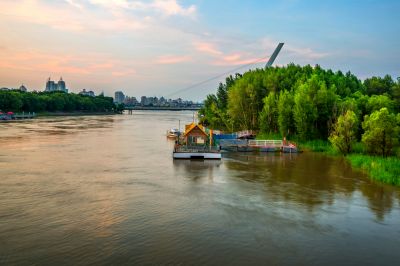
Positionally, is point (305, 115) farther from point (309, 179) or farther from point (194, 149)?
point (309, 179)

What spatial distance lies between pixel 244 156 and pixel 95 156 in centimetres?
1781

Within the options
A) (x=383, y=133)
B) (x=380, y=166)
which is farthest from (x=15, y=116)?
(x=380, y=166)

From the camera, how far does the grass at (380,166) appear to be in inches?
1196

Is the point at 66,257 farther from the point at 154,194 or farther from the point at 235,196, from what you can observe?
the point at 235,196

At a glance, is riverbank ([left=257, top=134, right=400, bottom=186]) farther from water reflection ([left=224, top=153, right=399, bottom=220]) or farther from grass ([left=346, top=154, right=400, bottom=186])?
water reflection ([left=224, top=153, right=399, bottom=220])

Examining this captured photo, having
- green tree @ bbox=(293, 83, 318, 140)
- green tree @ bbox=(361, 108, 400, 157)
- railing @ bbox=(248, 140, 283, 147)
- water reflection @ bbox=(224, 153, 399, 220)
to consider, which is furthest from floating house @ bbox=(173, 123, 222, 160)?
green tree @ bbox=(361, 108, 400, 157)

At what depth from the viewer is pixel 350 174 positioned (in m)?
34.3

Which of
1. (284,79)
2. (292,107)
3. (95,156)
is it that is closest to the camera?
(95,156)

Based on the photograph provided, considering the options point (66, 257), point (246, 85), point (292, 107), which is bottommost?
point (66, 257)

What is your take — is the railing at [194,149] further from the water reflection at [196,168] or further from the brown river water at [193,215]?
the brown river water at [193,215]

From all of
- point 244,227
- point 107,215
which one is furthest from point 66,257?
point 244,227

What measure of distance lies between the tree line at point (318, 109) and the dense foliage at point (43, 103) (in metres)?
76.6

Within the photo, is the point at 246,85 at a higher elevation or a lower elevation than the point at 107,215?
higher

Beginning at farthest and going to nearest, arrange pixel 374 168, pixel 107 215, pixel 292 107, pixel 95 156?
1. pixel 292 107
2. pixel 95 156
3. pixel 374 168
4. pixel 107 215
